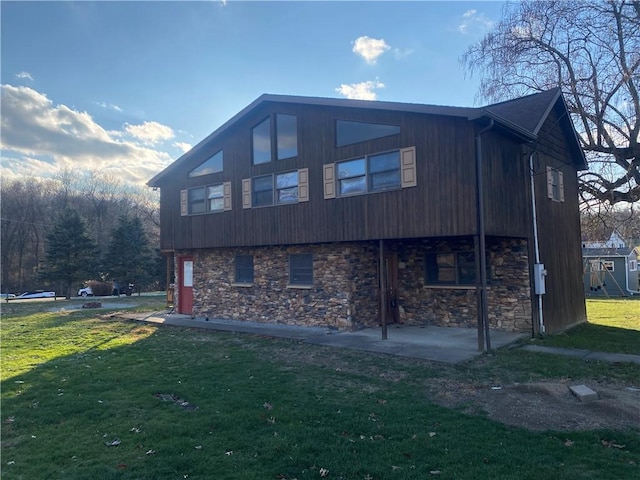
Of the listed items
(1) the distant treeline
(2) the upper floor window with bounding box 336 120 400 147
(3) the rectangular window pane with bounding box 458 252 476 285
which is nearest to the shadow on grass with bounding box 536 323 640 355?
(3) the rectangular window pane with bounding box 458 252 476 285

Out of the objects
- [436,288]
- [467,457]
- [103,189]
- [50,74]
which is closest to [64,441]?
[467,457]

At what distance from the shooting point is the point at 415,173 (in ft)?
32.6

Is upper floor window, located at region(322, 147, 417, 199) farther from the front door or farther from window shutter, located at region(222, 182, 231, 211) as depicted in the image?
window shutter, located at region(222, 182, 231, 211)

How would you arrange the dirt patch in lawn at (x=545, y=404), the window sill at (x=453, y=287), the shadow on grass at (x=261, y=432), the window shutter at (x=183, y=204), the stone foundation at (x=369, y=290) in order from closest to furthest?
1. the shadow on grass at (x=261, y=432)
2. the dirt patch in lawn at (x=545, y=404)
3. the stone foundation at (x=369, y=290)
4. the window sill at (x=453, y=287)
5. the window shutter at (x=183, y=204)

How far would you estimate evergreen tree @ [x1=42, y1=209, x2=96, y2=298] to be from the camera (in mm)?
28484

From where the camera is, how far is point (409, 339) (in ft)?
33.9

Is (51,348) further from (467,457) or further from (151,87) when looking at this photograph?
(467,457)

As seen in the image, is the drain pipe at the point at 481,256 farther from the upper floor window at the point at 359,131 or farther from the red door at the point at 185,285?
the red door at the point at 185,285

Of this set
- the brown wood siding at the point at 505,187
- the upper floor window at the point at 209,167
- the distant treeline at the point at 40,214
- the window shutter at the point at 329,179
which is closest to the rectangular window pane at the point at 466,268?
the brown wood siding at the point at 505,187

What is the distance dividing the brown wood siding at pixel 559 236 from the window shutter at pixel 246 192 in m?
8.46

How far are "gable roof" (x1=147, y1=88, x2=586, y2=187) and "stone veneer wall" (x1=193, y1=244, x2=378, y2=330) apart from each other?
152 inches

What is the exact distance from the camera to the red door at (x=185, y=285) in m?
16.5

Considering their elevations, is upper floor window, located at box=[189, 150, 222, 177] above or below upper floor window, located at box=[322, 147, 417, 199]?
above

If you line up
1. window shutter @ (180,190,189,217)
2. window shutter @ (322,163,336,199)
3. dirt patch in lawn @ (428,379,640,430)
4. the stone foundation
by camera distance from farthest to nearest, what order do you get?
1. window shutter @ (180,190,189,217)
2. window shutter @ (322,163,336,199)
3. the stone foundation
4. dirt patch in lawn @ (428,379,640,430)
